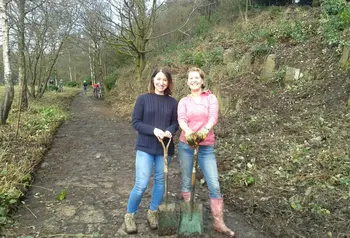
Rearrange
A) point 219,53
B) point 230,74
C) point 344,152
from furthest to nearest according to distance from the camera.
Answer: point 219,53
point 230,74
point 344,152

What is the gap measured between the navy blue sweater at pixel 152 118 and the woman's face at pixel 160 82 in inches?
3.1

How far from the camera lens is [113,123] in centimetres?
1086

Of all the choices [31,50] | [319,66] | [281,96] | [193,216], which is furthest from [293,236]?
[31,50]

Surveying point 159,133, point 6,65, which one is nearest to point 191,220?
point 159,133

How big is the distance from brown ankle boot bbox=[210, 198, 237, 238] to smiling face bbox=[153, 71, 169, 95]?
1.38 meters

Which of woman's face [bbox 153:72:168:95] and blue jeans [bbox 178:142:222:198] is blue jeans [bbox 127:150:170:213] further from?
woman's face [bbox 153:72:168:95]

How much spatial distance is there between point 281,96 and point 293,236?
4.63 meters

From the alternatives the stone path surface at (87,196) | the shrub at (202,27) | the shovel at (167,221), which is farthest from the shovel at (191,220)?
the shrub at (202,27)

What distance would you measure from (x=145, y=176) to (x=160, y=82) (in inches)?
41.4

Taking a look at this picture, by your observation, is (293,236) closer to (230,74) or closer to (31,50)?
(230,74)

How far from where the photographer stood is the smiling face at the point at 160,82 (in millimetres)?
3229

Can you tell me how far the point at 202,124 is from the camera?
Answer: 3168 millimetres

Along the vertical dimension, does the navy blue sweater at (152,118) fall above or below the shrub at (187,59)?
below

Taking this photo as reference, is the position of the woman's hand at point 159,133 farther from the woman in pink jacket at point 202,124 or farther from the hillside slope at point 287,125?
the hillside slope at point 287,125
